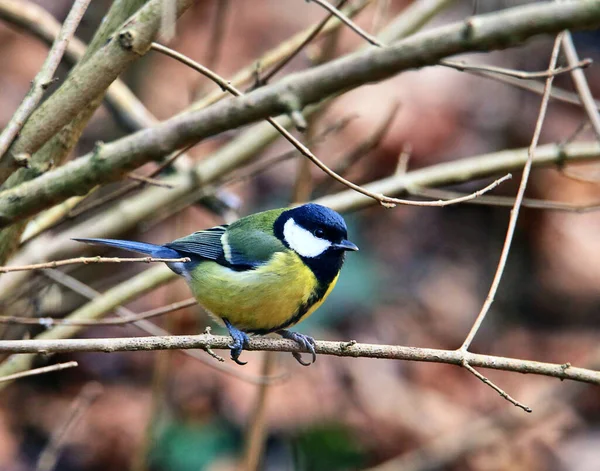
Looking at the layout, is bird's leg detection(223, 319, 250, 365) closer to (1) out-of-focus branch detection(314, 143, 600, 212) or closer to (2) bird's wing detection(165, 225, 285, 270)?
(2) bird's wing detection(165, 225, 285, 270)

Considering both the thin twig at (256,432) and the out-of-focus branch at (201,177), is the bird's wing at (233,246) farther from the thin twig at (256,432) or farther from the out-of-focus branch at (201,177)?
the thin twig at (256,432)

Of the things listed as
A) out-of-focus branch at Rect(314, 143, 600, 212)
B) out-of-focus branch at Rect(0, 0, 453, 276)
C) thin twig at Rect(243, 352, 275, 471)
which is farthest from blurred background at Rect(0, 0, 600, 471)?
out-of-focus branch at Rect(314, 143, 600, 212)

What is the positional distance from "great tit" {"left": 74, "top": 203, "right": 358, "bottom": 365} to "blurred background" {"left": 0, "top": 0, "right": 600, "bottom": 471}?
1.28ft

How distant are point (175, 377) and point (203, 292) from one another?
6.49 ft

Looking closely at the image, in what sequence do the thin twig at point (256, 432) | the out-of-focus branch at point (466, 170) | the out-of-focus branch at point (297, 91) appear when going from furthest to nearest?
the thin twig at point (256, 432)
the out-of-focus branch at point (466, 170)
the out-of-focus branch at point (297, 91)

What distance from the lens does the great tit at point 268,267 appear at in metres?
2.32

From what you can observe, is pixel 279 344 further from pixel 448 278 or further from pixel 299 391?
pixel 448 278

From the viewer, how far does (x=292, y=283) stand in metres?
2.33

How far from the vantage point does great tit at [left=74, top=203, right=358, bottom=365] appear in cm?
232

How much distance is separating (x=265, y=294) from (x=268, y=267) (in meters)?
0.11

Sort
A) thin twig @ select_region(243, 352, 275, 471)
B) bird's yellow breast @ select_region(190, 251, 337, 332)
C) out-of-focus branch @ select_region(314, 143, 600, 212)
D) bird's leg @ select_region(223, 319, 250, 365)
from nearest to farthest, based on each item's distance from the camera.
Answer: bird's leg @ select_region(223, 319, 250, 365) → bird's yellow breast @ select_region(190, 251, 337, 332) → out-of-focus branch @ select_region(314, 143, 600, 212) → thin twig @ select_region(243, 352, 275, 471)

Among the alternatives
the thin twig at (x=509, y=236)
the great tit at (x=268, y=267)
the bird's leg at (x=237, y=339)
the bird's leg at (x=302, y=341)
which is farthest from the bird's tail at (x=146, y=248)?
the thin twig at (x=509, y=236)

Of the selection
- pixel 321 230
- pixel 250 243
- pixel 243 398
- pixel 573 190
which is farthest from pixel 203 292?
pixel 573 190

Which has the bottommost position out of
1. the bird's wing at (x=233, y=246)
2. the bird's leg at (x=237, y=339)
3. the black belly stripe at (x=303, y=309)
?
the bird's leg at (x=237, y=339)
